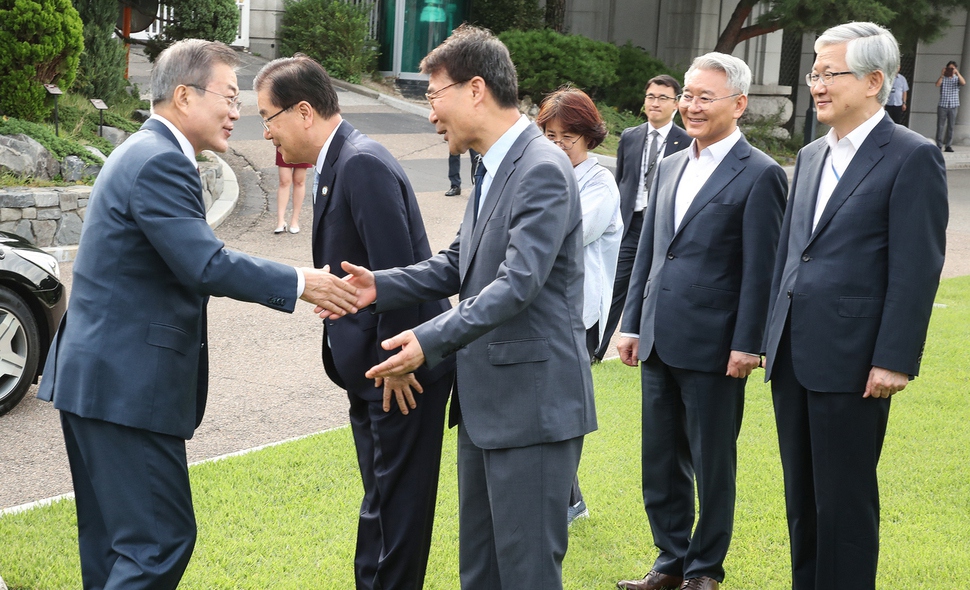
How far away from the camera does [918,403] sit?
704cm

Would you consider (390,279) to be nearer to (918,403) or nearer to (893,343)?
(893,343)

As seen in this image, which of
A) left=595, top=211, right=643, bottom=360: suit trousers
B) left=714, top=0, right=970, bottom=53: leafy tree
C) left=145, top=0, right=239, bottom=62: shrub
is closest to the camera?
left=595, top=211, right=643, bottom=360: suit trousers

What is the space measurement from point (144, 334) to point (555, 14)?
23.5 meters

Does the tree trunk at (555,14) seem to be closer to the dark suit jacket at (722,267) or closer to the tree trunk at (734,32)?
the tree trunk at (734,32)

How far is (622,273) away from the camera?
7.57 meters

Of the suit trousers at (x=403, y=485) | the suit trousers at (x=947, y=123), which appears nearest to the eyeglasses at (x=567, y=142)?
the suit trousers at (x=403, y=485)

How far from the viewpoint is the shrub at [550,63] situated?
806 inches

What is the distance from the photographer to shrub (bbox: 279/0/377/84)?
72.6ft

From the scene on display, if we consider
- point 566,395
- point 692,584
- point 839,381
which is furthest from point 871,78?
point 692,584

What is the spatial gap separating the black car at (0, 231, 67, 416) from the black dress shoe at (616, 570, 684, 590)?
3894mm

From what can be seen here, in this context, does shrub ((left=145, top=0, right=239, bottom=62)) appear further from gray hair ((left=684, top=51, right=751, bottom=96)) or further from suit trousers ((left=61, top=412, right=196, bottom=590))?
suit trousers ((left=61, top=412, right=196, bottom=590))

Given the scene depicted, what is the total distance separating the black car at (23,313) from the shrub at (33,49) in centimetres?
609

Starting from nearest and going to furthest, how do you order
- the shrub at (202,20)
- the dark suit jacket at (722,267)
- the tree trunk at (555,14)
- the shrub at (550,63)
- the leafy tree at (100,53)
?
the dark suit jacket at (722,267), the leafy tree at (100,53), the shrub at (202,20), the shrub at (550,63), the tree trunk at (555,14)

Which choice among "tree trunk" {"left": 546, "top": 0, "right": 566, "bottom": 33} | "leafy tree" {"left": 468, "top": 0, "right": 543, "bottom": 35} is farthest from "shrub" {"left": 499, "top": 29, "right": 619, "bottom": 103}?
"tree trunk" {"left": 546, "top": 0, "right": 566, "bottom": 33}
